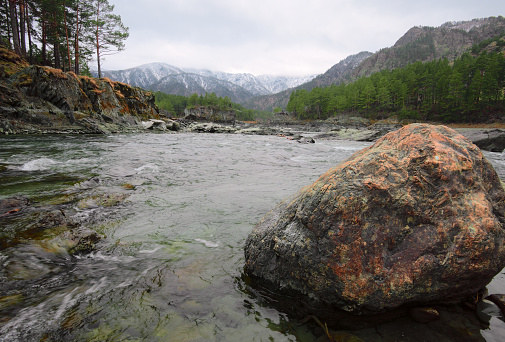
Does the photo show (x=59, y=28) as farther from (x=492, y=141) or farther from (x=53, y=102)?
(x=492, y=141)

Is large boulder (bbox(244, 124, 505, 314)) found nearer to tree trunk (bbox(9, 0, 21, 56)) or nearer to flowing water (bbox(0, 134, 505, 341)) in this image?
flowing water (bbox(0, 134, 505, 341))

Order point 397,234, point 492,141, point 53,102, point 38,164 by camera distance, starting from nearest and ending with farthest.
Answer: point 397,234 → point 38,164 → point 492,141 → point 53,102

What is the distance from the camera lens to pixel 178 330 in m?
2.63

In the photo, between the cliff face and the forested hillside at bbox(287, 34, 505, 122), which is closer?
the cliff face

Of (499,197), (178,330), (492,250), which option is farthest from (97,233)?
(499,197)

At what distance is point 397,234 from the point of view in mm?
2695

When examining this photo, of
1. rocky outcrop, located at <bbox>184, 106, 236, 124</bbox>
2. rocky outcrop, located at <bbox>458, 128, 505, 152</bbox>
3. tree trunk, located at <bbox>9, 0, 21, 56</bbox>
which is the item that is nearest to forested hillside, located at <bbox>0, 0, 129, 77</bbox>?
tree trunk, located at <bbox>9, 0, 21, 56</bbox>

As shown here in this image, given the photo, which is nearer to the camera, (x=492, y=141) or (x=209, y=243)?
(x=209, y=243)

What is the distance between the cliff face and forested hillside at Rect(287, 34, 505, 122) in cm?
7535

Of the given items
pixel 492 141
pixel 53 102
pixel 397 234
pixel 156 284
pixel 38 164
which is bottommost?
pixel 38 164

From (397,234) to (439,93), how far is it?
82.9m

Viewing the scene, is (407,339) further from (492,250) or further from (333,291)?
(492,250)

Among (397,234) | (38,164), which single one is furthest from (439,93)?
(38,164)

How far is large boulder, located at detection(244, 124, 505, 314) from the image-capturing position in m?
2.59
